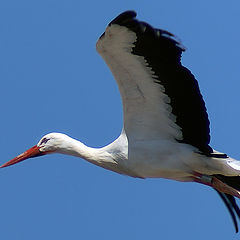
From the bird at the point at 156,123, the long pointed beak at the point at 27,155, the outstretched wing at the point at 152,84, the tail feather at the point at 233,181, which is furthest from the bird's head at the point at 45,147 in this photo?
the tail feather at the point at 233,181

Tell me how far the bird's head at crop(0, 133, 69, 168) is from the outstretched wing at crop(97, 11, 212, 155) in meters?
1.36

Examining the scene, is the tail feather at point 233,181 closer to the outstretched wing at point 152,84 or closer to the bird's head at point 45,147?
the outstretched wing at point 152,84

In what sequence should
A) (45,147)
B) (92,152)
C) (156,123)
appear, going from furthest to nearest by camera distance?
(45,147), (92,152), (156,123)

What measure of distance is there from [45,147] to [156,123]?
206 centimetres

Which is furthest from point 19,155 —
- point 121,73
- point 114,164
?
point 121,73

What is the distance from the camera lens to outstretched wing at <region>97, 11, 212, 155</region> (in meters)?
10.6

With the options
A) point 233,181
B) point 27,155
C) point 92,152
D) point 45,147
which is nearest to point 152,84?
point 92,152

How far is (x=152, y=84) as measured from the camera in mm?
11328

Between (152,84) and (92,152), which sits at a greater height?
(152,84)

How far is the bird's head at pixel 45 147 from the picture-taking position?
41.8 feet

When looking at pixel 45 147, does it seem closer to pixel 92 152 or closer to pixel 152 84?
pixel 92 152

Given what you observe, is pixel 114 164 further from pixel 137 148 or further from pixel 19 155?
pixel 19 155

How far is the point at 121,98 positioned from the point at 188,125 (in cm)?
97

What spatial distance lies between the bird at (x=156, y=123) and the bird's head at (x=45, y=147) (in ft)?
0.73
